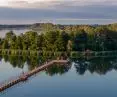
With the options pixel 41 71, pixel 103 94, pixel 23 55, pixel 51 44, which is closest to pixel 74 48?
pixel 51 44

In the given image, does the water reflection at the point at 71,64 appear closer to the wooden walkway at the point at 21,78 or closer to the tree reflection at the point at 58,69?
the tree reflection at the point at 58,69

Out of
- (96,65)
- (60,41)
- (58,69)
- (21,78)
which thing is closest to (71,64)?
(96,65)

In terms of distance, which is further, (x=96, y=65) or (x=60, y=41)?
(x=60, y=41)

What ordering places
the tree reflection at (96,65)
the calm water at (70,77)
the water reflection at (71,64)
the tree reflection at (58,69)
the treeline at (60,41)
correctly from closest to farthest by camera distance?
the calm water at (70,77)
the tree reflection at (58,69)
the water reflection at (71,64)
the tree reflection at (96,65)
the treeline at (60,41)

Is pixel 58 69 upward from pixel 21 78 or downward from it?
downward

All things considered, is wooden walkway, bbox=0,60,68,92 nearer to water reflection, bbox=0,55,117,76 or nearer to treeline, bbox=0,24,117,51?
water reflection, bbox=0,55,117,76

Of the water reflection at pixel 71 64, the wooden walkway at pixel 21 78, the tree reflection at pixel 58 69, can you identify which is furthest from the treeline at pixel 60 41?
the tree reflection at pixel 58 69

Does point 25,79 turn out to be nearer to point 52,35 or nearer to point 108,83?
point 108,83

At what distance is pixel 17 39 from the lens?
1449 inches

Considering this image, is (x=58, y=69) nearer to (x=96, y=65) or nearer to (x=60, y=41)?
(x=96, y=65)

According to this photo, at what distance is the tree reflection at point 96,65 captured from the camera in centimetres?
2780

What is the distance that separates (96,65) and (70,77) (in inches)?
217

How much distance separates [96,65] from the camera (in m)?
30.2

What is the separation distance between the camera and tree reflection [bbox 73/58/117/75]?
91.2 feet
